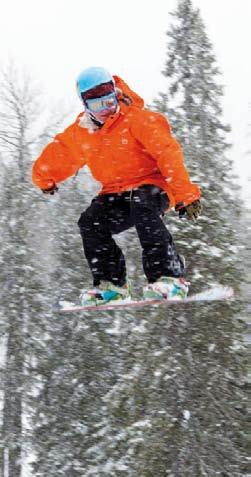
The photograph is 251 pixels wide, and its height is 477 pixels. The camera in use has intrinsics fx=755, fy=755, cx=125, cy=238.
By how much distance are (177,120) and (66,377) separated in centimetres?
827

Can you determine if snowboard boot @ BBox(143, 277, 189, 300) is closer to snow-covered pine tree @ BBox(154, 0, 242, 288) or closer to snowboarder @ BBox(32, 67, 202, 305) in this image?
snowboarder @ BBox(32, 67, 202, 305)

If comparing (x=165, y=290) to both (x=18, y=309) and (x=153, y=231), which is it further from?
(x=18, y=309)

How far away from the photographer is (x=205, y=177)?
14.8m

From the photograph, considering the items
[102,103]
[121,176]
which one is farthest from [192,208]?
[102,103]

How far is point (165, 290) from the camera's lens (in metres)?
7.24

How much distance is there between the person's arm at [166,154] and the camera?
6492 millimetres

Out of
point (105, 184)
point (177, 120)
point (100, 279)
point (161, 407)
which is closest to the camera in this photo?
point (105, 184)

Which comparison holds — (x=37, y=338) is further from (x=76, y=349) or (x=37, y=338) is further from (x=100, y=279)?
(x=100, y=279)

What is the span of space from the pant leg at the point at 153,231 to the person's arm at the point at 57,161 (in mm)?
724

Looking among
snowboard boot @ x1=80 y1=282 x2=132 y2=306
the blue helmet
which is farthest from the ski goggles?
snowboard boot @ x1=80 y1=282 x2=132 y2=306

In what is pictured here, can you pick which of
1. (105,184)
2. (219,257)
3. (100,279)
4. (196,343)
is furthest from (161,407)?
(105,184)

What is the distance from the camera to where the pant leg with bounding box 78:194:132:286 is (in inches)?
283

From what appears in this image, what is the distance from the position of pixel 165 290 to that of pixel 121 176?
3.92 ft

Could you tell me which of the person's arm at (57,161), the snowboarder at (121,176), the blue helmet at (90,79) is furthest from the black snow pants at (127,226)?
the blue helmet at (90,79)
